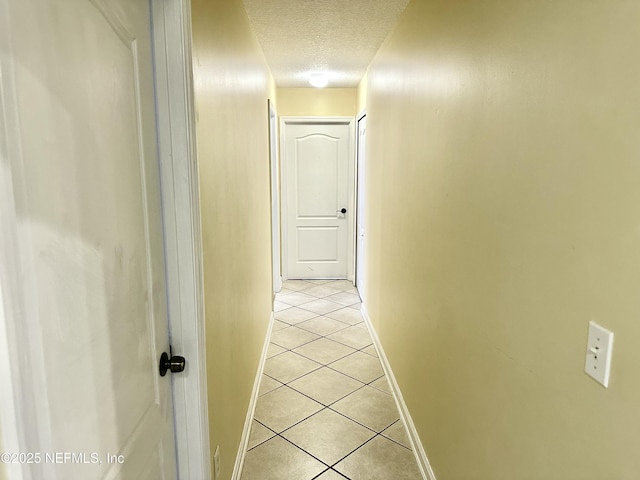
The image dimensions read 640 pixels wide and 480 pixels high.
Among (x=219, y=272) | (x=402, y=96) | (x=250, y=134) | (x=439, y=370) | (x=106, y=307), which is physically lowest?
(x=439, y=370)

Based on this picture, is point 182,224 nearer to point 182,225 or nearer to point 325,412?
point 182,225

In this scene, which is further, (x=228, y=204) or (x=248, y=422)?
(x=248, y=422)

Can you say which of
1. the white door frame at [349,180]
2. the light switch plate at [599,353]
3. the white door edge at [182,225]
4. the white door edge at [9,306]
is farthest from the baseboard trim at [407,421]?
the white door frame at [349,180]

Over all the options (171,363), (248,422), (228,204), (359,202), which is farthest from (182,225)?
(359,202)

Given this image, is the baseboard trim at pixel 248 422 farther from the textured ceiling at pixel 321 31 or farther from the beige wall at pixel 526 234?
the textured ceiling at pixel 321 31

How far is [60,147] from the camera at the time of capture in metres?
0.64

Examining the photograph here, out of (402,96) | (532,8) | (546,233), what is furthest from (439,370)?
(402,96)

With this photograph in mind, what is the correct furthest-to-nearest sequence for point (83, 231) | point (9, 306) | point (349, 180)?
point (349, 180) → point (83, 231) → point (9, 306)

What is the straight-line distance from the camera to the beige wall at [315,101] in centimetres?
492

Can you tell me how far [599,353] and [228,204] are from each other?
1.45 m

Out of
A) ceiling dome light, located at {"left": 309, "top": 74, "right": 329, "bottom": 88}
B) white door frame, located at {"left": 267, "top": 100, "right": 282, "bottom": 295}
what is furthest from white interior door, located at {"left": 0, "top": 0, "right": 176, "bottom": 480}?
white door frame, located at {"left": 267, "top": 100, "right": 282, "bottom": 295}

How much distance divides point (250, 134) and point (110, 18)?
1740mm

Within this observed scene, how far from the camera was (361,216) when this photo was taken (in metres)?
4.61

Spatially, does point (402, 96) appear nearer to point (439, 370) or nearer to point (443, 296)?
point (443, 296)
